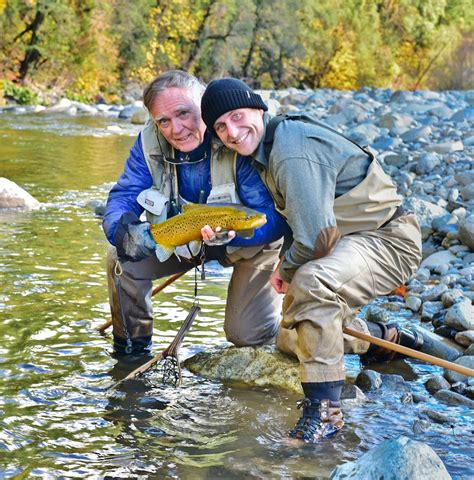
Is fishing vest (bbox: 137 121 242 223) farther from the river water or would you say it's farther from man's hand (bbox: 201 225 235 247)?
the river water

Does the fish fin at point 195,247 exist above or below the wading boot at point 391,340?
above

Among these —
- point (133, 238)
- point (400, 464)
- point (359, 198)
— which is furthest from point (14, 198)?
point (400, 464)

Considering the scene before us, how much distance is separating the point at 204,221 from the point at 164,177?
606 mm

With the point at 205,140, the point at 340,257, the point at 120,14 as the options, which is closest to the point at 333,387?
the point at 340,257

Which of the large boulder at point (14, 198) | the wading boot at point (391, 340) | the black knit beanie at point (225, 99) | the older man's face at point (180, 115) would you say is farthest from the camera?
the large boulder at point (14, 198)

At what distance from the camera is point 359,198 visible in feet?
12.6

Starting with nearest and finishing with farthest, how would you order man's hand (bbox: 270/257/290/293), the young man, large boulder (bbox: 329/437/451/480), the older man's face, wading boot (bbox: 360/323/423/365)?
large boulder (bbox: 329/437/451/480) < the young man < man's hand (bbox: 270/257/290/293) < the older man's face < wading boot (bbox: 360/323/423/365)

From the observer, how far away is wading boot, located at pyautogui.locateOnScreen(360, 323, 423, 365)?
463 centimetres

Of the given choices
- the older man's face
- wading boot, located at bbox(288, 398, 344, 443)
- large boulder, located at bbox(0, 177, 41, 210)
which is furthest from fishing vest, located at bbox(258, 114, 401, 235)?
large boulder, located at bbox(0, 177, 41, 210)

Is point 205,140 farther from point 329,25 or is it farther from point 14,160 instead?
point 329,25

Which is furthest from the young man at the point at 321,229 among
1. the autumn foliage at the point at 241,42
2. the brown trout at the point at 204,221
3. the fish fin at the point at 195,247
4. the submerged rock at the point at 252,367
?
the autumn foliage at the point at 241,42

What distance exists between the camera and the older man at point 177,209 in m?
4.16

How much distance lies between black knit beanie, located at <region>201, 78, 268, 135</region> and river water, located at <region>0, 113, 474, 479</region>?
1.43 metres

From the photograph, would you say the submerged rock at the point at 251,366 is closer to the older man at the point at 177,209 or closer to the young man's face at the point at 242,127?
the older man at the point at 177,209
